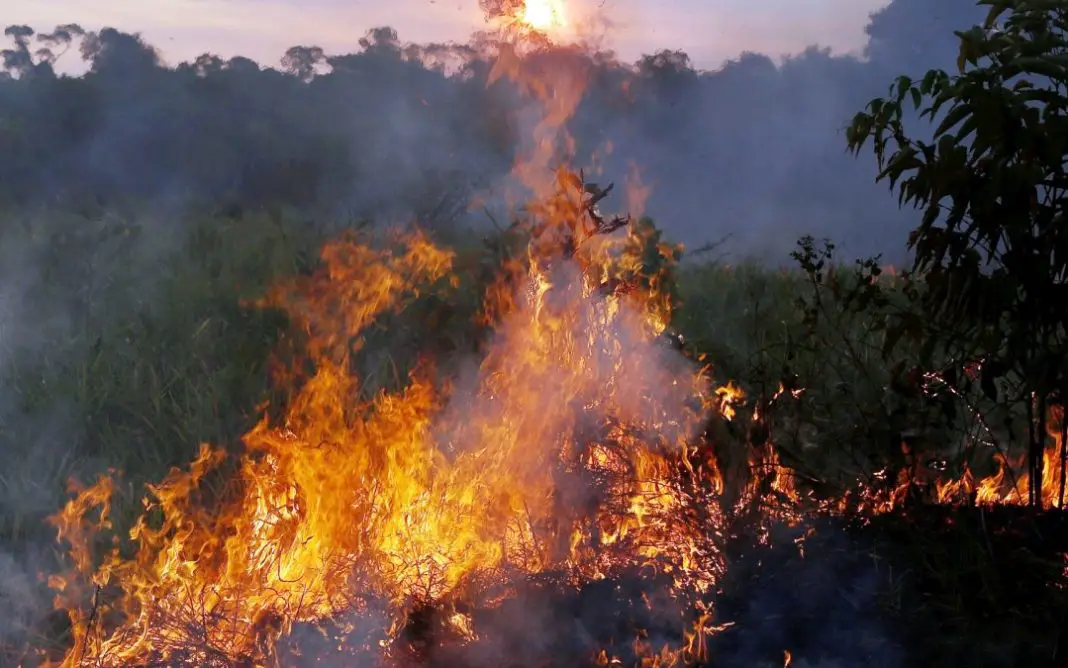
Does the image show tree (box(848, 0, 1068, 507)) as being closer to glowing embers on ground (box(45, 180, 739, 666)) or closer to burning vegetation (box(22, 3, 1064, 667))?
burning vegetation (box(22, 3, 1064, 667))

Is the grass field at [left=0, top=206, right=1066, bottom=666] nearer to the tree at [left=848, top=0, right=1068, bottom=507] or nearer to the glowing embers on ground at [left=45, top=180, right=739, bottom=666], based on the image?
the glowing embers on ground at [left=45, top=180, right=739, bottom=666]

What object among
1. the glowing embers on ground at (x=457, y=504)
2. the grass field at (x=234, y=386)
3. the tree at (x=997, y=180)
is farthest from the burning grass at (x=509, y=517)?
the tree at (x=997, y=180)

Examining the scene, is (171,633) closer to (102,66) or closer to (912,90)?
(912,90)

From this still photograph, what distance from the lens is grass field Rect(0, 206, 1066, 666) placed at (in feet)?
9.47

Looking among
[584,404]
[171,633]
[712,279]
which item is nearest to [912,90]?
[584,404]

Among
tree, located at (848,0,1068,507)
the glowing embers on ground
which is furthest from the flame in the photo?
tree, located at (848,0,1068,507)

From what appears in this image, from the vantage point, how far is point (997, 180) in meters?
2.70

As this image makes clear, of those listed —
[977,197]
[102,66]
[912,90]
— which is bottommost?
[102,66]

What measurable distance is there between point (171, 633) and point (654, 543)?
144cm

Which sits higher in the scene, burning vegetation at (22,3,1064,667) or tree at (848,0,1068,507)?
tree at (848,0,1068,507)

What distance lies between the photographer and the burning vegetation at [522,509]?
2809 mm

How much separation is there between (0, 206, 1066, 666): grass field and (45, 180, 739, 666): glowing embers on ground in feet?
0.91

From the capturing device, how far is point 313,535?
9.96 ft

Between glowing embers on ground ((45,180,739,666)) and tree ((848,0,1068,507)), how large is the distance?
899 millimetres
